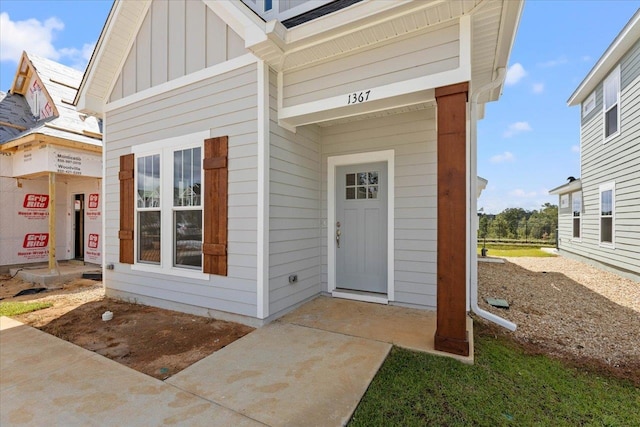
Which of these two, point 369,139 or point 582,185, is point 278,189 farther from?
point 582,185

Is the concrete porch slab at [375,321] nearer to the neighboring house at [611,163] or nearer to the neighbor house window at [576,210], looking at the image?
the neighboring house at [611,163]

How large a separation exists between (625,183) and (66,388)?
10.6 metres

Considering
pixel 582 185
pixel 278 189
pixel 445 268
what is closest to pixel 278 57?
pixel 278 189

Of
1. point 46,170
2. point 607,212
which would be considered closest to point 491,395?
point 607,212

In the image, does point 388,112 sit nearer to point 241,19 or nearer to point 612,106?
point 241,19

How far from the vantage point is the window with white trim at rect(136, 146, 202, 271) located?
4.30m

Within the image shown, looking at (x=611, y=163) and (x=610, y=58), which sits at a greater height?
(x=610, y=58)

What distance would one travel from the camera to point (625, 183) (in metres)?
6.93

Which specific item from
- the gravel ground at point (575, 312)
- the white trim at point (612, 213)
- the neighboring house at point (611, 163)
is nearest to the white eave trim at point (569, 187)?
the neighboring house at point (611, 163)

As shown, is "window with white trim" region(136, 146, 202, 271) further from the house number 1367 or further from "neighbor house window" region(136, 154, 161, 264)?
the house number 1367

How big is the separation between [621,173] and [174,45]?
10.1 metres

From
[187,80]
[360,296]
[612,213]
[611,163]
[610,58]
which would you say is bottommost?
[360,296]

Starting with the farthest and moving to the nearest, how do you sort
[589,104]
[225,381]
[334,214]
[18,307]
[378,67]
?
[589,104] < [334,214] < [18,307] < [378,67] < [225,381]

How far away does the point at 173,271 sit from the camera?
4445 millimetres
